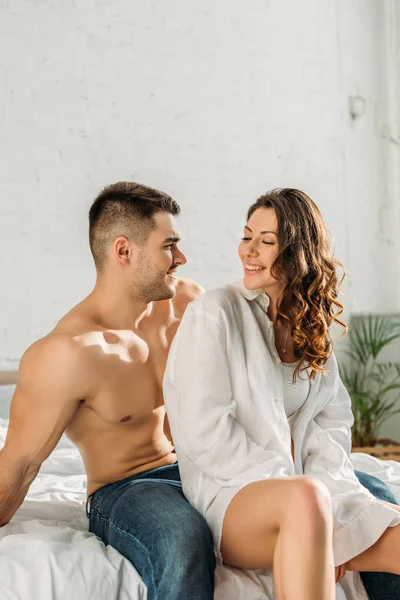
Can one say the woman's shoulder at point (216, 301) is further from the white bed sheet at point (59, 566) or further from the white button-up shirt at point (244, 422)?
the white bed sheet at point (59, 566)

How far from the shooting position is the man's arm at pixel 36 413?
1.93 metres

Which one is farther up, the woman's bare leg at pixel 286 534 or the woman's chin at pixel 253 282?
the woman's chin at pixel 253 282

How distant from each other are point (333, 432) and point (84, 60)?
2460 millimetres

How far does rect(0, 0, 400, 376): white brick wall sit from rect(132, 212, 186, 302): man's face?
1.52 m

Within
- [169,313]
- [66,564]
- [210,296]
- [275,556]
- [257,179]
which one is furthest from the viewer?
[257,179]

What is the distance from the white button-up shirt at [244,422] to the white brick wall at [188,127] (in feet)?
5.92

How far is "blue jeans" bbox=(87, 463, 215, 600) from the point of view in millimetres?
1655

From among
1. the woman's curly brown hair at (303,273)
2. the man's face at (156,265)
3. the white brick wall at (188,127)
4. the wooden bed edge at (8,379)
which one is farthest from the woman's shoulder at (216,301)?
the white brick wall at (188,127)

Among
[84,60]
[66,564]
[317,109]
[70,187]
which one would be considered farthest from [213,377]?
[317,109]

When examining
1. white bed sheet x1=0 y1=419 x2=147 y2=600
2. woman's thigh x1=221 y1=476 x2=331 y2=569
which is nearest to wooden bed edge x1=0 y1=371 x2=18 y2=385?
white bed sheet x1=0 y1=419 x2=147 y2=600

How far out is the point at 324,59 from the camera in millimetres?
4734

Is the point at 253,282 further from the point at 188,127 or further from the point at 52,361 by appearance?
the point at 188,127

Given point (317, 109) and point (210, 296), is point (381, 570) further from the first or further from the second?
point (317, 109)

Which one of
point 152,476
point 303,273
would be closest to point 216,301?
point 303,273
